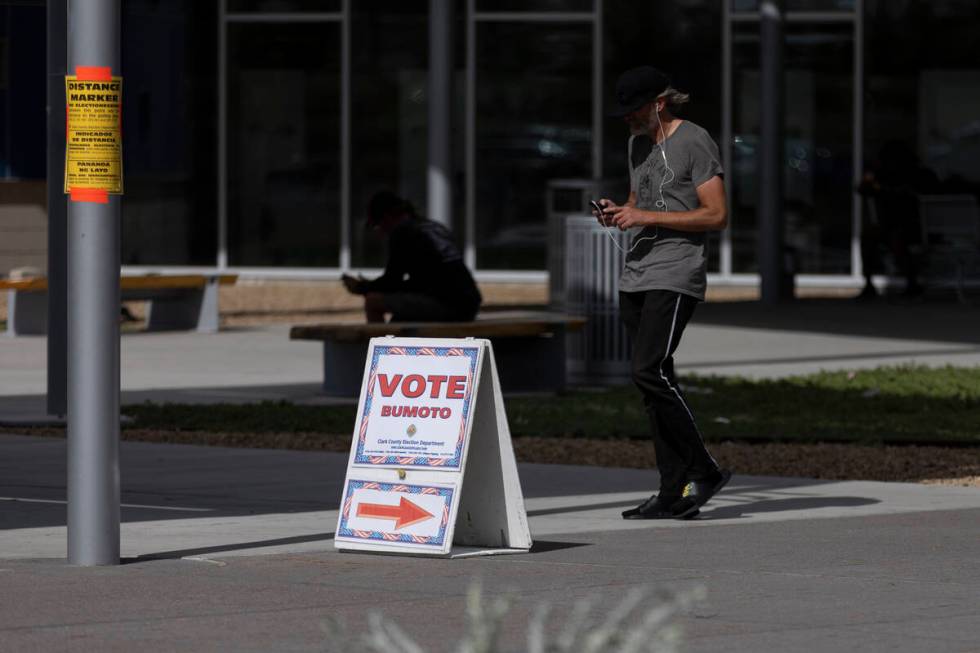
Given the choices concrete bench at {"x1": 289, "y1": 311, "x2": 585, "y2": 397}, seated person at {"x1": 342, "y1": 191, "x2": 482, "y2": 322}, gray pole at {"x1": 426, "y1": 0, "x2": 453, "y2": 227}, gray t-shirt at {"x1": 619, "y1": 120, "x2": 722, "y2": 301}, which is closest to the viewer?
gray t-shirt at {"x1": 619, "y1": 120, "x2": 722, "y2": 301}

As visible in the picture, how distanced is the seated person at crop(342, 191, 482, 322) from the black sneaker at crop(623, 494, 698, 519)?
16.1 feet

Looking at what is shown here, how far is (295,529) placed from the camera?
8195 millimetres

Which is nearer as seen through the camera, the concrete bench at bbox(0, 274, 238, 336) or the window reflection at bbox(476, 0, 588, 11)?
the concrete bench at bbox(0, 274, 238, 336)

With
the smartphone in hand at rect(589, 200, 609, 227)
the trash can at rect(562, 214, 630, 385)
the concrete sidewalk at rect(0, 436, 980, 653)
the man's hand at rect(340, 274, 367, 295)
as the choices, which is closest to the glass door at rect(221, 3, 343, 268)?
the trash can at rect(562, 214, 630, 385)

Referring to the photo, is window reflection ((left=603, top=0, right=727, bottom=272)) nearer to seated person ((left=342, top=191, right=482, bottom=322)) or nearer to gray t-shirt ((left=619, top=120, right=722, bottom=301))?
seated person ((left=342, top=191, right=482, bottom=322))

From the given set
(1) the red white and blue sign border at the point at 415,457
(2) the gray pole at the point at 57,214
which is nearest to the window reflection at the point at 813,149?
(2) the gray pole at the point at 57,214

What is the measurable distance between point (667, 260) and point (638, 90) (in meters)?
0.69

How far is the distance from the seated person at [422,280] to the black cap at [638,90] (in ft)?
15.8

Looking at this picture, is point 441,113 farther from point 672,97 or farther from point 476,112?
point 672,97

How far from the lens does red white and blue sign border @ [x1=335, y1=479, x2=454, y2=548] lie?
289 inches

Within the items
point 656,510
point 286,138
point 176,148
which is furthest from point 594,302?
point 176,148

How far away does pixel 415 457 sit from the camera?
755cm

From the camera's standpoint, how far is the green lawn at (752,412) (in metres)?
11.6

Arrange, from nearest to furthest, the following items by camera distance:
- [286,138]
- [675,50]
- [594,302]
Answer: [594,302] → [675,50] → [286,138]
